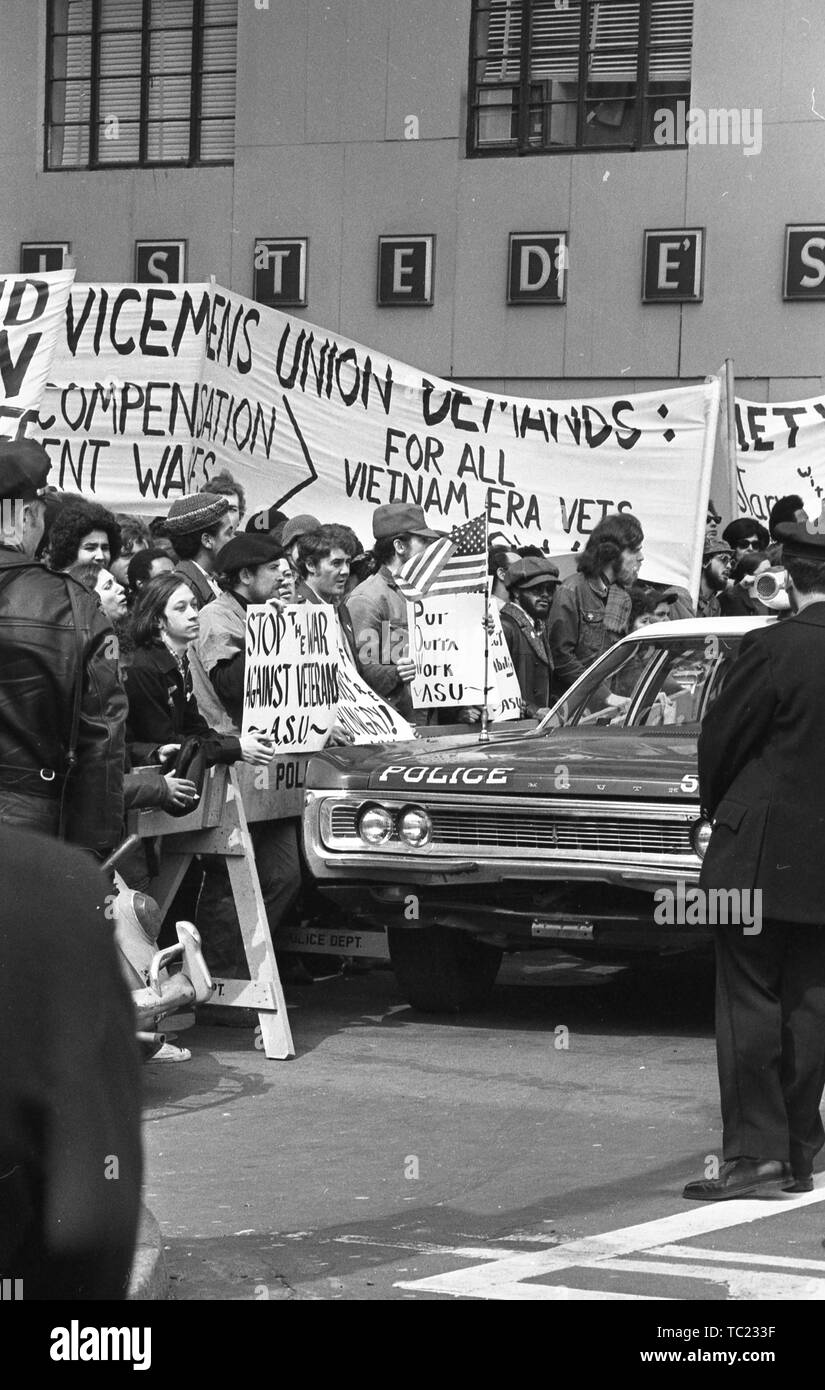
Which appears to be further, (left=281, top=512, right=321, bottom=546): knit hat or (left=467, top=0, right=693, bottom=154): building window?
(left=467, top=0, right=693, bottom=154): building window

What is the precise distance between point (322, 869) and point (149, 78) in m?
15.7

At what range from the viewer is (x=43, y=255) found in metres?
23.0

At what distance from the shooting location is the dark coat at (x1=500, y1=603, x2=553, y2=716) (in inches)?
478

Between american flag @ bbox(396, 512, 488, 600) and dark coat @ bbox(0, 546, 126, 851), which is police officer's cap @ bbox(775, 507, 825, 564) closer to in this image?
dark coat @ bbox(0, 546, 126, 851)

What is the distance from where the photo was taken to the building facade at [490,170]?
20312mm

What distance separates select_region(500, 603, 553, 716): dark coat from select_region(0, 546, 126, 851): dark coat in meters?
5.68

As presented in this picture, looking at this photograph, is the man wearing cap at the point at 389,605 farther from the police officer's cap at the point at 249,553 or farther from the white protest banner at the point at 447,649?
the police officer's cap at the point at 249,553

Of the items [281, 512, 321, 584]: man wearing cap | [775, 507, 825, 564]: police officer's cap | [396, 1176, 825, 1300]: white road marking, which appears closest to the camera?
[396, 1176, 825, 1300]: white road marking

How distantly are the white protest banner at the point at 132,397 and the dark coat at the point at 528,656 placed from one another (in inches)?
79.0

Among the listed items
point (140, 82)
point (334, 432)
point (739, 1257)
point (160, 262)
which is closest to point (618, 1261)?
point (739, 1257)

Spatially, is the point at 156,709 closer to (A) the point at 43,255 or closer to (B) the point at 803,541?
(B) the point at 803,541

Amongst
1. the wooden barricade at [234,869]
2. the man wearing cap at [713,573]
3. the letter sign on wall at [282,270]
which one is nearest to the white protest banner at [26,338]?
the wooden barricade at [234,869]

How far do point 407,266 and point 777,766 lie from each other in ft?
52.2

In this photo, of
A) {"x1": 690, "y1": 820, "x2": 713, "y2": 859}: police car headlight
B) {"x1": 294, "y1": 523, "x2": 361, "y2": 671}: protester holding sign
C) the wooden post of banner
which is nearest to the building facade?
the wooden post of banner
